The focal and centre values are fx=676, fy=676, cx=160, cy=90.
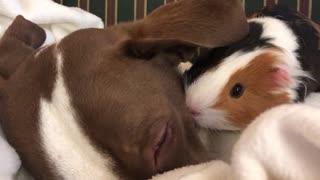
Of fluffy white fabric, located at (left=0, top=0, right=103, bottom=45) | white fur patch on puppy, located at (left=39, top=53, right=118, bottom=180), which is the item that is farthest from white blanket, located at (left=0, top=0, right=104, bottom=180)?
white fur patch on puppy, located at (left=39, top=53, right=118, bottom=180)

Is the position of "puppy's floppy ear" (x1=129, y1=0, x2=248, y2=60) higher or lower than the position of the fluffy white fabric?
higher

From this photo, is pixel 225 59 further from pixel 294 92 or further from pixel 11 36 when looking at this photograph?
pixel 11 36

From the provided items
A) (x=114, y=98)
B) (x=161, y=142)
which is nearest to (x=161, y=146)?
(x=161, y=142)

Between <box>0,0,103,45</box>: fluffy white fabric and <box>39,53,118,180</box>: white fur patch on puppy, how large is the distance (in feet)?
1.41

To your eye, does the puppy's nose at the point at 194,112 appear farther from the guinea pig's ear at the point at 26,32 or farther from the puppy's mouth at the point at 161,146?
the guinea pig's ear at the point at 26,32

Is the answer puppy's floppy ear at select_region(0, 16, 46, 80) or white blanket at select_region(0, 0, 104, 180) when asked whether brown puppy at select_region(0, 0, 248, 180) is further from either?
white blanket at select_region(0, 0, 104, 180)

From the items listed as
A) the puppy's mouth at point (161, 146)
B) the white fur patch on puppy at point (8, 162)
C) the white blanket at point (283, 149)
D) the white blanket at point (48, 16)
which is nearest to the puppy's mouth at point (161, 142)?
the puppy's mouth at point (161, 146)

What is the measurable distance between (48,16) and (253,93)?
1.86ft

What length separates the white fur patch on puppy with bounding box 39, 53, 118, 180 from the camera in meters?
1.03

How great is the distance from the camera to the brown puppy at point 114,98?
3.42 feet

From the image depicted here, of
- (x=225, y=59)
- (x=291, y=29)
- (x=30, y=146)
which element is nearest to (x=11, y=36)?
(x=30, y=146)

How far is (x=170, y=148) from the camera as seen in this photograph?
42.9 inches

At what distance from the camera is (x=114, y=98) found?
42.1 inches

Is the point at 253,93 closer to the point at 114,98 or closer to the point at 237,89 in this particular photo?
the point at 237,89
